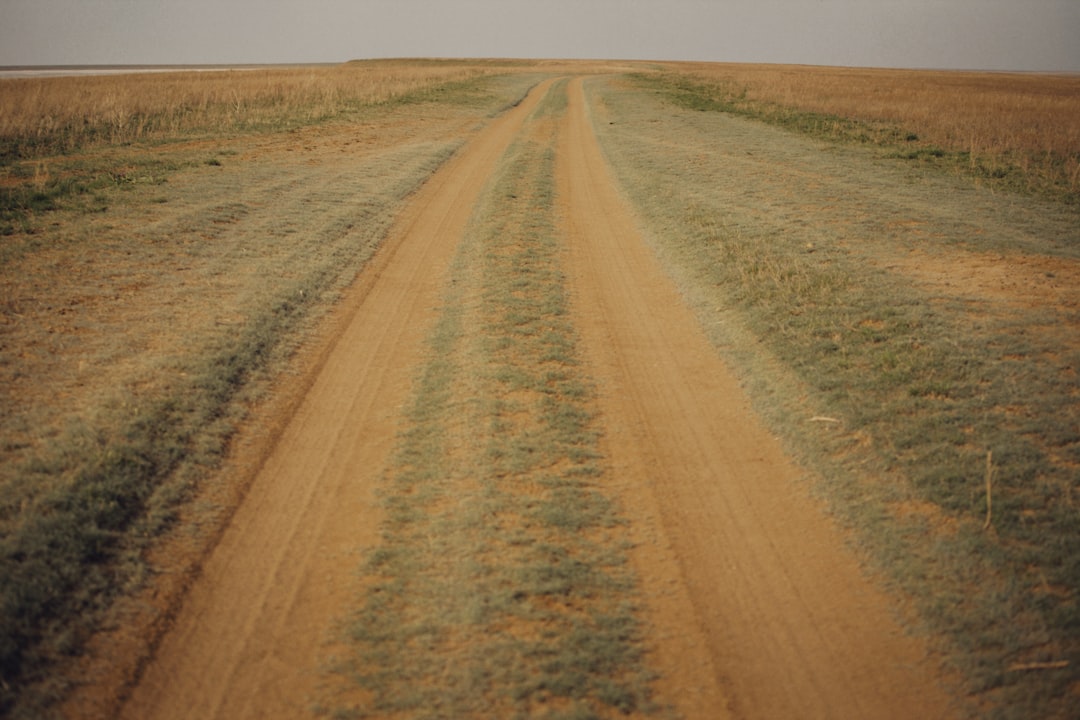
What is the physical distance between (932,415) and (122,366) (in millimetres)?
8257

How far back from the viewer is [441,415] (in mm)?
6164

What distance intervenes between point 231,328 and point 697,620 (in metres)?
6.34

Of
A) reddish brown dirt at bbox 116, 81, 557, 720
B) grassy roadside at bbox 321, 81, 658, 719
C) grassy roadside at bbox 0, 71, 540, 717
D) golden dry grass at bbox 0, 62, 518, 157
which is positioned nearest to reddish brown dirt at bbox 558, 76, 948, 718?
grassy roadside at bbox 321, 81, 658, 719

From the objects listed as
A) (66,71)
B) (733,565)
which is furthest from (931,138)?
(66,71)

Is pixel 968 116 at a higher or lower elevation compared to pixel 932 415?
higher

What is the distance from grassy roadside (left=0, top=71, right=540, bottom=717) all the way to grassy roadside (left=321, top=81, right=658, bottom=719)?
1755 millimetres

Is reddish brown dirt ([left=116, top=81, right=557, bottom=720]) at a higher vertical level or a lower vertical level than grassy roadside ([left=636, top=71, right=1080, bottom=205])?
lower

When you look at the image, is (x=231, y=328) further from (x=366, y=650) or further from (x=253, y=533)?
(x=366, y=650)

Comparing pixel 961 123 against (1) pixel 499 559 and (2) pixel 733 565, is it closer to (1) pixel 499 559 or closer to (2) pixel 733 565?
(2) pixel 733 565

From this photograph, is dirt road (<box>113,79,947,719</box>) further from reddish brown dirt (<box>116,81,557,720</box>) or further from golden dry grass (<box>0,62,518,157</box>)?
golden dry grass (<box>0,62,518,157</box>)

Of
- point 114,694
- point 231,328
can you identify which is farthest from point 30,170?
point 114,694

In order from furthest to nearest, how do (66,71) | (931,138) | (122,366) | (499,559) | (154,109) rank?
1. (66,71)
2. (154,109)
3. (931,138)
4. (122,366)
5. (499,559)

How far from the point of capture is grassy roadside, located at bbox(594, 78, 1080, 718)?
397 cm

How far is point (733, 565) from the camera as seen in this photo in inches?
179
